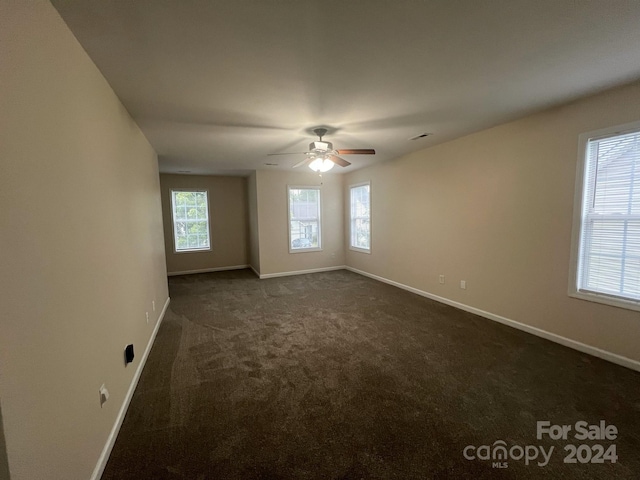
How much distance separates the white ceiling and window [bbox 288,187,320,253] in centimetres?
320

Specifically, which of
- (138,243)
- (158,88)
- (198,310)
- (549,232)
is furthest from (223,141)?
(549,232)

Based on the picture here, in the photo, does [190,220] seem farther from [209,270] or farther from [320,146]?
[320,146]

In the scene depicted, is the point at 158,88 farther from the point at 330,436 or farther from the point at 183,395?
the point at 330,436

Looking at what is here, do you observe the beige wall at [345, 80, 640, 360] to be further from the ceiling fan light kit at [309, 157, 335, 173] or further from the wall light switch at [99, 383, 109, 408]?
the wall light switch at [99, 383, 109, 408]

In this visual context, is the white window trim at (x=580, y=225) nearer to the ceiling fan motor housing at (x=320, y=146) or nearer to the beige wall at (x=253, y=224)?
the ceiling fan motor housing at (x=320, y=146)

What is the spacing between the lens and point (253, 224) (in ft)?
21.1

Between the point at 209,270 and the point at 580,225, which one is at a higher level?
the point at 580,225

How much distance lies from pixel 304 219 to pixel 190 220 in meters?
2.90

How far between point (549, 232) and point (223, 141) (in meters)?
4.05

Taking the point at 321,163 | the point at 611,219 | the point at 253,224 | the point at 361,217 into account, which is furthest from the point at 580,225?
the point at 253,224

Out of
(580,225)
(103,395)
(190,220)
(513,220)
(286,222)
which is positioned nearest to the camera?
(103,395)

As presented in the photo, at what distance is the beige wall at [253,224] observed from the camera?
597 centimetres

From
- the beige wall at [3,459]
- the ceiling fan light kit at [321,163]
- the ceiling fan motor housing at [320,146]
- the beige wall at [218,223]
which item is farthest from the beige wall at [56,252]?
the beige wall at [218,223]

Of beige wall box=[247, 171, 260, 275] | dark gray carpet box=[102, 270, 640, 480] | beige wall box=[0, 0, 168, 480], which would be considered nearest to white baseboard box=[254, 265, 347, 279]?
beige wall box=[247, 171, 260, 275]
